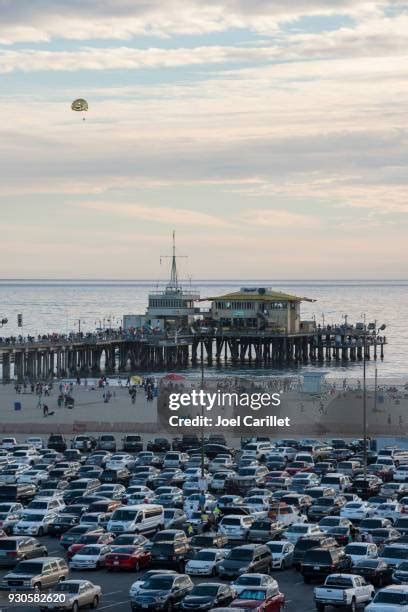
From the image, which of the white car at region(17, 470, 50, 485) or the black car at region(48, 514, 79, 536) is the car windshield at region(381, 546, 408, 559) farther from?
the white car at region(17, 470, 50, 485)

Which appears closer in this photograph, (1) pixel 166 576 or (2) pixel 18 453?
(1) pixel 166 576

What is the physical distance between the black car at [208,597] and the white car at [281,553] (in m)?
5.39

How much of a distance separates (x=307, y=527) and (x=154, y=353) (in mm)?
93183

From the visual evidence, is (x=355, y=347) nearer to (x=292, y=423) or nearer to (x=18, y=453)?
(x=292, y=423)

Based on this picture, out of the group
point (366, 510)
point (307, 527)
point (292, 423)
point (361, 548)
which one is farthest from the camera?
point (292, 423)

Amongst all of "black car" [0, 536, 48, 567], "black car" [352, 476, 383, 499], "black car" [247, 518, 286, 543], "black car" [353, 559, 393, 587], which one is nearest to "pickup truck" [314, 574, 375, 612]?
"black car" [353, 559, 393, 587]

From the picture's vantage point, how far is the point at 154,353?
428ft

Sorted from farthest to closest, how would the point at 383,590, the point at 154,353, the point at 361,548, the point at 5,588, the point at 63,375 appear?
1. the point at 154,353
2. the point at 63,375
3. the point at 361,548
4. the point at 5,588
5. the point at 383,590

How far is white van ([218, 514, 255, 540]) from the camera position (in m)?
38.3

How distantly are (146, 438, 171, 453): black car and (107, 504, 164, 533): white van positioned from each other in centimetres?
2039

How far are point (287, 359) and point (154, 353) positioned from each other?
14119 mm

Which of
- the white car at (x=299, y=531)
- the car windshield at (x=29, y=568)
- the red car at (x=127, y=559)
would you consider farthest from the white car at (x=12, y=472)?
the car windshield at (x=29, y=568)

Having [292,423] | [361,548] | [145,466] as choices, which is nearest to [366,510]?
[361,548]

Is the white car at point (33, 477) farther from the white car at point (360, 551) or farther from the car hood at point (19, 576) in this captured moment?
the car hood at point (19, 576)
